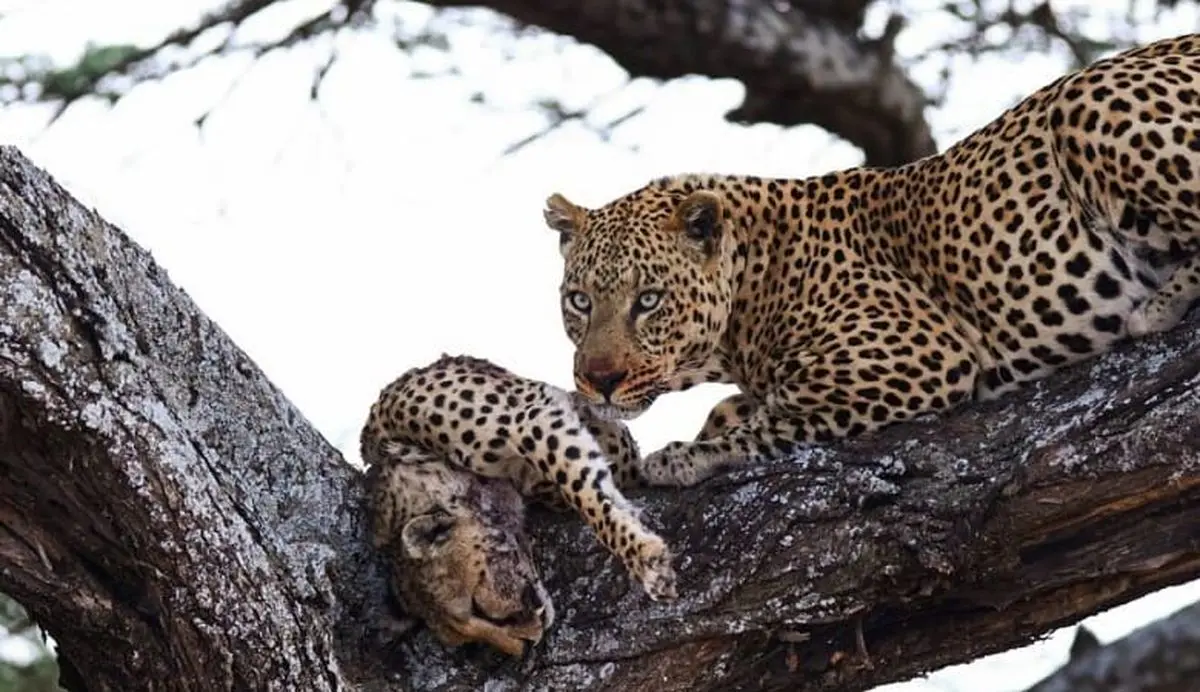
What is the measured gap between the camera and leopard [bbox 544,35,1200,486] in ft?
19.5

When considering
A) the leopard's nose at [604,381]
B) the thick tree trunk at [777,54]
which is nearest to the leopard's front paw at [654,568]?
the leopard's nose at [604,381]

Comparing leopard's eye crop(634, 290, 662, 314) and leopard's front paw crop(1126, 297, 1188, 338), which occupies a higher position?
leopard's eye crop(634, 290, 662, 314)

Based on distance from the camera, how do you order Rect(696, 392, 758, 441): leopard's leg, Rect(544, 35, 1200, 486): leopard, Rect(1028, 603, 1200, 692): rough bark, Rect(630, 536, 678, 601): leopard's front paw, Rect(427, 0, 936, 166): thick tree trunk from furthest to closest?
Rect(427, 0, 936, 166): thick tree trunk → Rect(1028, 603, 1200, 692): rough bark → Rect(696, 392, 758, 441): leopard's leg → Rect(544, 35, 1200, 486): leopard → Rect(630, 536, 678, 601): leopard's front paw

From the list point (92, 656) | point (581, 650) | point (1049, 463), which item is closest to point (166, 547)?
point (92, 656)

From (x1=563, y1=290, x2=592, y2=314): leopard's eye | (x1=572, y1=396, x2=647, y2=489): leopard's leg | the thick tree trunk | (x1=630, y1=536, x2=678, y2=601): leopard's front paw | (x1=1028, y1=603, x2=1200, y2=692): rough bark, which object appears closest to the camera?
(x1=630, y1=536, x2=678, y2=601): leopard's front paw

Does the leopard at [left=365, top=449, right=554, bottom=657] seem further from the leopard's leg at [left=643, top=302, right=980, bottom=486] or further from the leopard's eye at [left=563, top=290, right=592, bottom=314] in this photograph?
the leopard's eye at [left=563, top=290, right=592, bottom=314]

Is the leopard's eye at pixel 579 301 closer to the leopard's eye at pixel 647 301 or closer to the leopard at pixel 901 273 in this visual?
the leopard at pixel 901 273

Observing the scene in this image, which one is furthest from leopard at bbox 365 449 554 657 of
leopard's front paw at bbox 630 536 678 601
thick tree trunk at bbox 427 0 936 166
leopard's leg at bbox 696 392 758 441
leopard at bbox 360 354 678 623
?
thick tree trunk at bbox 427 0 936 166

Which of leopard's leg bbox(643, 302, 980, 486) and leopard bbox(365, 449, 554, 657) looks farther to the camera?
leopard's leg bbox(643, 302, 980, 486)

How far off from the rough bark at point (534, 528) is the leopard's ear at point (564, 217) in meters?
1.54

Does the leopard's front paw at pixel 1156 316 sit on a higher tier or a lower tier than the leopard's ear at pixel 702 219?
lower

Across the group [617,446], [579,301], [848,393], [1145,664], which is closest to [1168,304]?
[848,393]

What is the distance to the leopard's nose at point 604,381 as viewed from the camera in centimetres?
648

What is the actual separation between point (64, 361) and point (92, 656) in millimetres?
846
